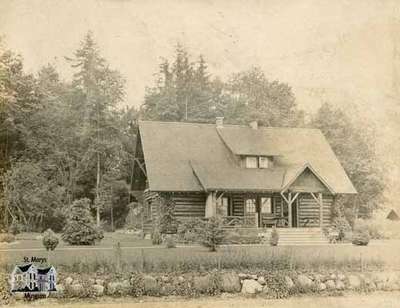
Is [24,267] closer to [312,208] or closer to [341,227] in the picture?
[341,227]

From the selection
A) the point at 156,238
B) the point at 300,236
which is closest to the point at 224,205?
the point at 300,236

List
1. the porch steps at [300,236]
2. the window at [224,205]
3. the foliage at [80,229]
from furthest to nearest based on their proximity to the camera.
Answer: the window at [224,205], the porch steps at [300,236], the foliage at [80,229]

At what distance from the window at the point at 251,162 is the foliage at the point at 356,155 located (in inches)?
134

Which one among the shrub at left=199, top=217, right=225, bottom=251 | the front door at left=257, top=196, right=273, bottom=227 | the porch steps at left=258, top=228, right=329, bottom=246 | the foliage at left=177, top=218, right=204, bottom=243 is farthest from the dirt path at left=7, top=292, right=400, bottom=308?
the front door at left=257, top=196, right=273, bottom=227

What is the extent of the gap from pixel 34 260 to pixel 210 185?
32.1ft

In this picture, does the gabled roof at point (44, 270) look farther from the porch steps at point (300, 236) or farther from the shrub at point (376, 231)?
the shrub at point (376, 231)

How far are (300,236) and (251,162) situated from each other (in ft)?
12.8

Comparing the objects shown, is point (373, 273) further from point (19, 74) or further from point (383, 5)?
point (19, 74)

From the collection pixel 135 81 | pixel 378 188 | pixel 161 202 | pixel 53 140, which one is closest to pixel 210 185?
pixel 161 202

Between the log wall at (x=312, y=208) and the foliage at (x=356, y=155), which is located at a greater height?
the foliage at (x=356, y=155)

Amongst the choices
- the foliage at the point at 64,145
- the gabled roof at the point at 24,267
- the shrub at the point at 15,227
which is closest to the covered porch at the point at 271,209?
the foliage at the point at 64,145

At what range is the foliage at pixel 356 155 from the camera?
22089mm

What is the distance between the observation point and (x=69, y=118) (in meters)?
31.3

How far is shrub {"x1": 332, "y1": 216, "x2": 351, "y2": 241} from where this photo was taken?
22.7 m
